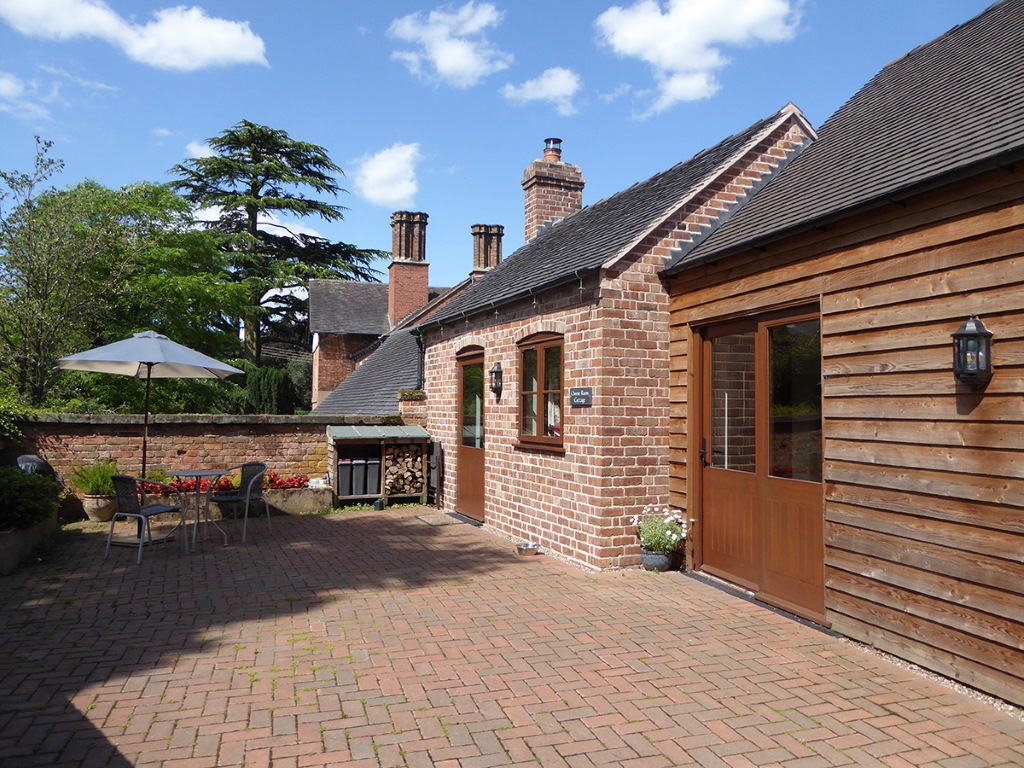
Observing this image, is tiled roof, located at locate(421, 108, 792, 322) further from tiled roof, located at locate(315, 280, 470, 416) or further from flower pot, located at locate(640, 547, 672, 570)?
tiled roof, located at locate(315, 280, 470, 416)

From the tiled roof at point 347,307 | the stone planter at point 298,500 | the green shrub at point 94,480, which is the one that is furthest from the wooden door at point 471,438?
the tiled roof at point 347,307

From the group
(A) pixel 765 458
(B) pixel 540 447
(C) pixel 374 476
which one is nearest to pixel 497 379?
(B) pixel 540 447

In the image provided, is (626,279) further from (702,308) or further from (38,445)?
(38,445)

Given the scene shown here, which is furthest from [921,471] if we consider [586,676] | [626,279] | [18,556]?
[18,556]

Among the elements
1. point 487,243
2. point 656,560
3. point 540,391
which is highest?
point 487,243

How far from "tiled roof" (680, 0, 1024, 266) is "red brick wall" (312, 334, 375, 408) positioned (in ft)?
76.0

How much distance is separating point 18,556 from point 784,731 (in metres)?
7.56

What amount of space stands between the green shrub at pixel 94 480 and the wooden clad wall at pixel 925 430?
31.9 ft

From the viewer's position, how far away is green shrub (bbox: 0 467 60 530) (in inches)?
297

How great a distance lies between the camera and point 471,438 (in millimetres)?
11383

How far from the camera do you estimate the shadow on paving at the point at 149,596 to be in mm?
3994

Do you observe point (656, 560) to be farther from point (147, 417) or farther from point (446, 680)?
point (147, 417)

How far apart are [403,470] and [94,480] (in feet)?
15.4

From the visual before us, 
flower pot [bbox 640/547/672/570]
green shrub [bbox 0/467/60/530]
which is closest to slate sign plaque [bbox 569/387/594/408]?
flower pot [bbox 640/547/672/570]
